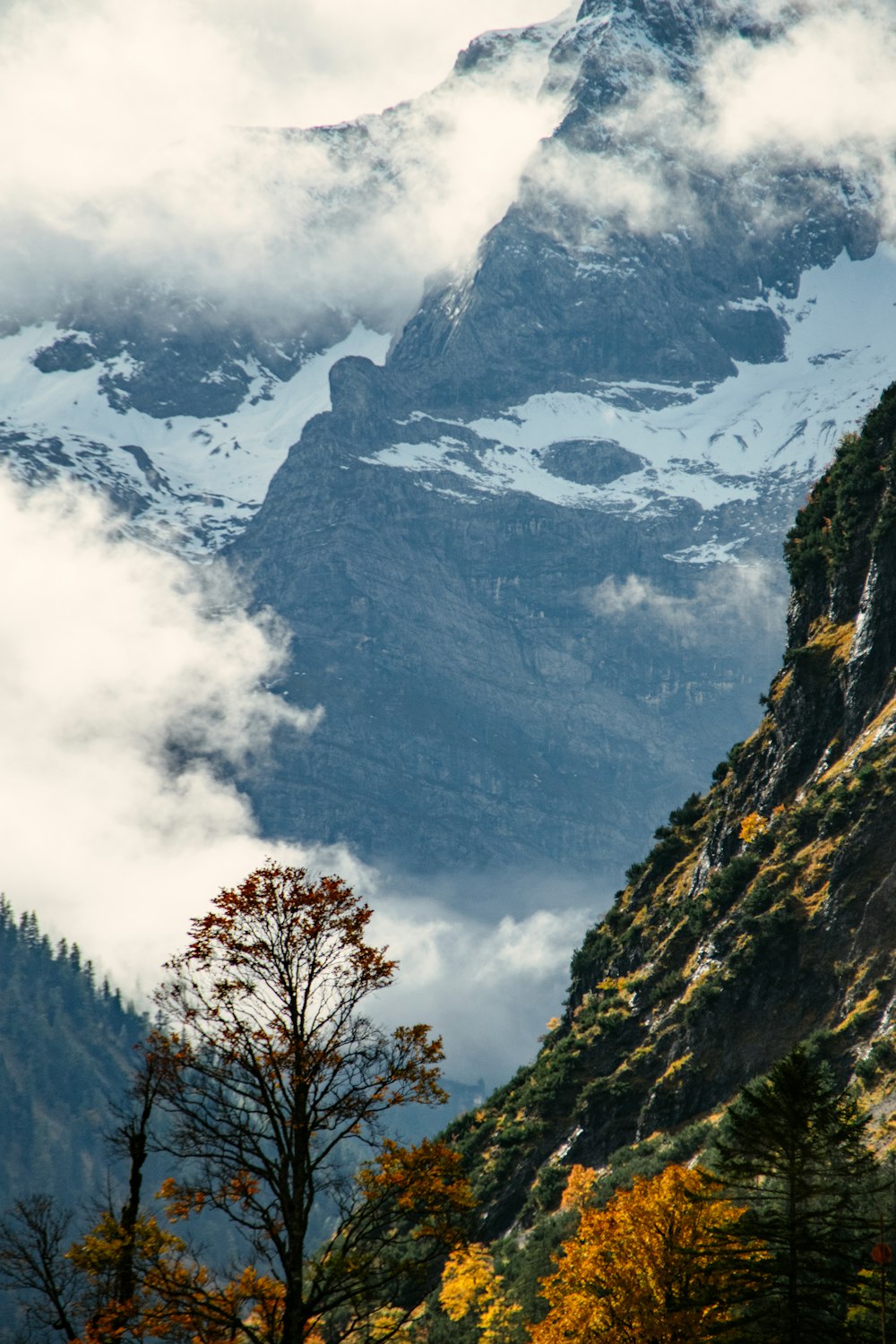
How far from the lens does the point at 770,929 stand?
5903 centimetres

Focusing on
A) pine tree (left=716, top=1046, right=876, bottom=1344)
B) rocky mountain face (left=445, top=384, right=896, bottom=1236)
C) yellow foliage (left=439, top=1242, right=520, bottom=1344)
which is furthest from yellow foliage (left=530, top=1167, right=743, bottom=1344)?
yellow foliage (left=439, top=1242, right=520, bottom=1344)

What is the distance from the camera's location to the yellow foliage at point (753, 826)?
67125 millimetres

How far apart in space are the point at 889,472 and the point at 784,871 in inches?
902

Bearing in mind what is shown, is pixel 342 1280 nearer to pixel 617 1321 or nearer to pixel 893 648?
pixel 617 1321

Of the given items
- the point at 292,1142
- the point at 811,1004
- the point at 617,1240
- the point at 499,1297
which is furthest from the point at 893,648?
the point at 292,1142

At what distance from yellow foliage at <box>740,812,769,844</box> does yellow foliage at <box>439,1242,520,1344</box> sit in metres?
24.8

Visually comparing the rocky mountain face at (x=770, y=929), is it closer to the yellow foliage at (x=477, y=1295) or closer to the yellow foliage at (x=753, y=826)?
the yellow foliage at (x=753, y=826)

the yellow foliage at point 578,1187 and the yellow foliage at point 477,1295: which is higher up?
the yellow foliage at point 578,1187

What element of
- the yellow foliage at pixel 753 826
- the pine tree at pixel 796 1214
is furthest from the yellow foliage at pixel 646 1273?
the yellow foliage at pixel 753 826

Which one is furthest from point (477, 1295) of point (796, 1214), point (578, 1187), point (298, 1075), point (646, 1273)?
point (298, 1075)

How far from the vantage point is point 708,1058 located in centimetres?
5956

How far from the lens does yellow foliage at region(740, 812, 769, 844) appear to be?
67125 mm

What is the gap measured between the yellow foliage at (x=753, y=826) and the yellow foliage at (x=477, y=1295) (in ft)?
81.3

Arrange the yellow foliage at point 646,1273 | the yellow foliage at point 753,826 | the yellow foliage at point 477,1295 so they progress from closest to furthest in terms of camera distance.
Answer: the yellow foliage at point 646,1273 < the yellow foliage at point 477,1295 < the yellow foliage at point 753,826
